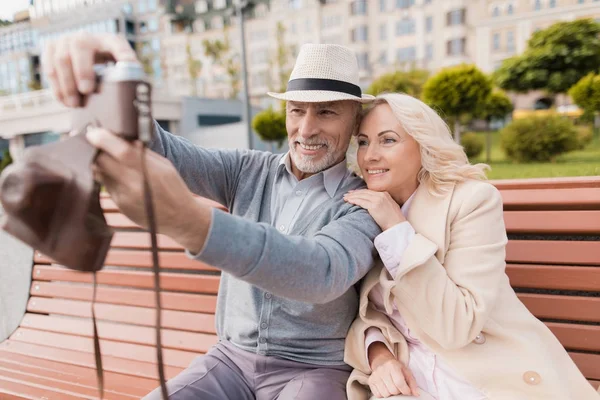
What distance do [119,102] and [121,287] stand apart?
86.3 inches

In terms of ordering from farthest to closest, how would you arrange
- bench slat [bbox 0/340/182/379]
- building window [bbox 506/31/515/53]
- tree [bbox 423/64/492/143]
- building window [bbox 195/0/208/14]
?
building window [bbox 195/0/208/14] → building window [bbox 506/31/515/53] → tree [bbox 423/64/492/143] → bench slat [bbox 0/340/182/379]

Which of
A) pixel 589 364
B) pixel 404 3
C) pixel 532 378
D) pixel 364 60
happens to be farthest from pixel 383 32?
pixel 532 378

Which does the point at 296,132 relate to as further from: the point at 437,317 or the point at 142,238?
the point at 142,238

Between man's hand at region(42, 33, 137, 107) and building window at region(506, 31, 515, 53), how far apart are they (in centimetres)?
3658

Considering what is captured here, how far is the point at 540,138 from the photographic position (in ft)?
30.9

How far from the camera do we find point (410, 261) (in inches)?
60.8

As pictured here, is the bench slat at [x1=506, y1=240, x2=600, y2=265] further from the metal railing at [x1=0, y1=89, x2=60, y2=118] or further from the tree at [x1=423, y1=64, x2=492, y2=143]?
the metal railing at [x1=0, y1=89, x2=60, y2=118]

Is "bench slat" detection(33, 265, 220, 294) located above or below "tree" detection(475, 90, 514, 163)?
below

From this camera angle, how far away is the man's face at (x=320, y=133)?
1959mm

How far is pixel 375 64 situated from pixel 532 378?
3653 cm

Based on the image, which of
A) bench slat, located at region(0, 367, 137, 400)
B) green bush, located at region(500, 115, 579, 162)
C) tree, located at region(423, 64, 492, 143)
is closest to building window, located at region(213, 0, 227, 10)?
tree, located at region(423, 64, 492, 143)

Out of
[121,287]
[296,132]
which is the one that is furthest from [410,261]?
[121,287]

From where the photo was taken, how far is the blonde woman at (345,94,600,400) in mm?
1566

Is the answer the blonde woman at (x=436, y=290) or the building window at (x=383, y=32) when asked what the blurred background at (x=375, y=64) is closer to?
the building window at (x=383, y=32)
